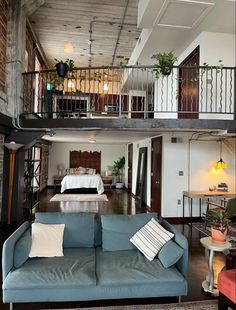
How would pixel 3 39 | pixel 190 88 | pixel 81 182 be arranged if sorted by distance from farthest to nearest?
pixel 81 182 → pixel 190 88 → pixel 3 39

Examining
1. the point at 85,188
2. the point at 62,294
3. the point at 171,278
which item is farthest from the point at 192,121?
the point at 85,188

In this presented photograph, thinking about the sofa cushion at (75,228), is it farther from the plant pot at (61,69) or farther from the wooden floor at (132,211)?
the plant pot at (61,69)

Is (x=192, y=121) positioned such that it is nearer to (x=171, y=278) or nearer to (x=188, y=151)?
(x=188, y=151)

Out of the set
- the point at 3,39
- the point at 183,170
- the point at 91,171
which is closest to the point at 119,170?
the point at 91,171

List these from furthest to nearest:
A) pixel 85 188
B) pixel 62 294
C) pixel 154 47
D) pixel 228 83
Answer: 1. pixel 85 188
2. pixel 154 47
3. pixel 228 83
4. pixel 62 294

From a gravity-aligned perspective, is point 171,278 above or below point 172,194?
A: below

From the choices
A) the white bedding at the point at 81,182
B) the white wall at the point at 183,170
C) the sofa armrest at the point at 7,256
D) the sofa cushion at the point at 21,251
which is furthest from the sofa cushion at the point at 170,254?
the white bedding at the point at 81,182

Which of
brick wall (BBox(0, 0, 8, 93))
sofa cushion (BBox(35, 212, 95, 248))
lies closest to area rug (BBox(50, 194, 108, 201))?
brick wall (BBox(0, 0, 8, 93))

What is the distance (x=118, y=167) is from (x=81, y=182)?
264cm

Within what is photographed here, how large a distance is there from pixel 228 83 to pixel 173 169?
2.33 m

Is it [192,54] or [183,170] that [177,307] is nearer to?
[183,170]

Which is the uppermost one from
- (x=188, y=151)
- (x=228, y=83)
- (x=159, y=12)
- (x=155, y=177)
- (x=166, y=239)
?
(x=159, y=12)

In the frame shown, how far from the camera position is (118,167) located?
41.1 ft

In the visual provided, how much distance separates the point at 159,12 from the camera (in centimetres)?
460
